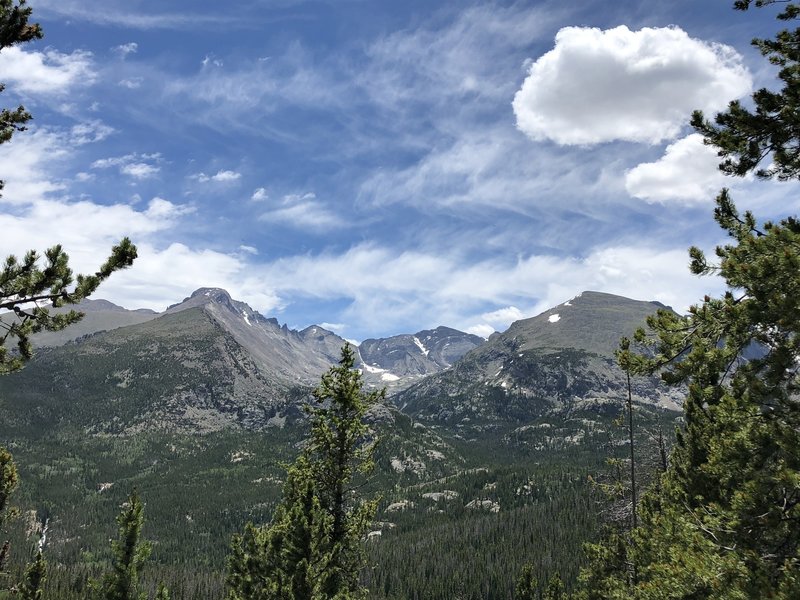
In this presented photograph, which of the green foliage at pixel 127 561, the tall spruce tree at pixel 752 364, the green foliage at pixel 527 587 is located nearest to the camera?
the tall spruce tree at pixel 752 364

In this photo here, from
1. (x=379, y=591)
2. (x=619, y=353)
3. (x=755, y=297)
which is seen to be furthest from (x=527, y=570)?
(x=379, y=591)

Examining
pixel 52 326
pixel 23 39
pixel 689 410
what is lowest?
pixel 689 410

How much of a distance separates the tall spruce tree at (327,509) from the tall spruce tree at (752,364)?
13.2 metres

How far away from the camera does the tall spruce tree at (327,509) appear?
20047 millimetres

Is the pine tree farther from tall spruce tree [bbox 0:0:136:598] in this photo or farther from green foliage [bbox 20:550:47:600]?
tall spruce tree [bbox 0:0:136:598]

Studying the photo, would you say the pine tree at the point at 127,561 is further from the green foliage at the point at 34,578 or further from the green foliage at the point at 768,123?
the green foliage at the point at 768,123

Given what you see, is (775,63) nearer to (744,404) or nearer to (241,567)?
(744,404)

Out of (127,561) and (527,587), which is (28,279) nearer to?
(127,561)

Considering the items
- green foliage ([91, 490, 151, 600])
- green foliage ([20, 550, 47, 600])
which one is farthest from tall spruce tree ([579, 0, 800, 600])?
green foliage ([20, 550, 47, 600])

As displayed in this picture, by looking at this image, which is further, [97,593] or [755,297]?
[97,593]

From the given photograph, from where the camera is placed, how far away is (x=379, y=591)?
560 feet

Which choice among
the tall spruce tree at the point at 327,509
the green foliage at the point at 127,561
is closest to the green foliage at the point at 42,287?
the tall spruce tree at the point at 327,509

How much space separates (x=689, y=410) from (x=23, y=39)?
102 ft

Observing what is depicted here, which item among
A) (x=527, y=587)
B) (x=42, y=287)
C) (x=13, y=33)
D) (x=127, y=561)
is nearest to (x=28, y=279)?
(x=42, y=287)
